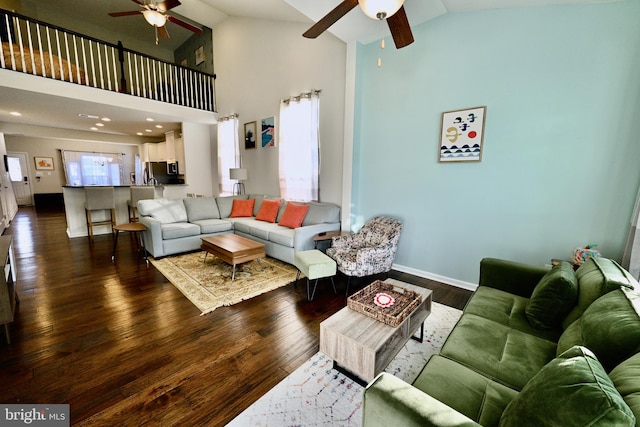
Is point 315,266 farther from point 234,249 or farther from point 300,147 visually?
point 300,147

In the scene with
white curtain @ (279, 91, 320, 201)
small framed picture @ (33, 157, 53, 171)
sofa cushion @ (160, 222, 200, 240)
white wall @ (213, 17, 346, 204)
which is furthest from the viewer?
small framed picture @ (33, 157, 53, 171)

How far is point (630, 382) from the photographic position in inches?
31.1

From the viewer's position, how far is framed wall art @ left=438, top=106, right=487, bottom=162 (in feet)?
9.25

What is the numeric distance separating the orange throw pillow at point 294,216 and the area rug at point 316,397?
7.69 ft

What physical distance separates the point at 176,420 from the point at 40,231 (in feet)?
21.5

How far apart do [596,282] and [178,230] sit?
4.49 meters

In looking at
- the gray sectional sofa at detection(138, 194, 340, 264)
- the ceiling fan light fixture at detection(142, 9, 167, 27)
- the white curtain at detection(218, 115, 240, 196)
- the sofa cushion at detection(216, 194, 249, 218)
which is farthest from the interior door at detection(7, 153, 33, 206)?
the ceiling fan light fixture at detection(142, 9, 167, 27)

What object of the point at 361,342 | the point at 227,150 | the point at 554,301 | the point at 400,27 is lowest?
the point at 361,342

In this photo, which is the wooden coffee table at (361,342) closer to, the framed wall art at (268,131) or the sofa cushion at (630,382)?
the sofa cushion at (630,382)

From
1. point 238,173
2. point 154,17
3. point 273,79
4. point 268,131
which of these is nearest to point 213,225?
point 238,173

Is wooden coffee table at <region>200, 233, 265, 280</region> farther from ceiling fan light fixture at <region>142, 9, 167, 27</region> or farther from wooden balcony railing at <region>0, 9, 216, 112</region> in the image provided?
wooden balcony railing at <region>0, 9, 216, 112</region>

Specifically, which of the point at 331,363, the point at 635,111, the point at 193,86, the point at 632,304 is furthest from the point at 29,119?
the point at 635,111

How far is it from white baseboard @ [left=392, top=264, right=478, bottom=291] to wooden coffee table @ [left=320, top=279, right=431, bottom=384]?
162cm

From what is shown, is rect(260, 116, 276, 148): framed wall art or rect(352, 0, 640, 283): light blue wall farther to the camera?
rect(260, 116, 276, 148): framed wall art
